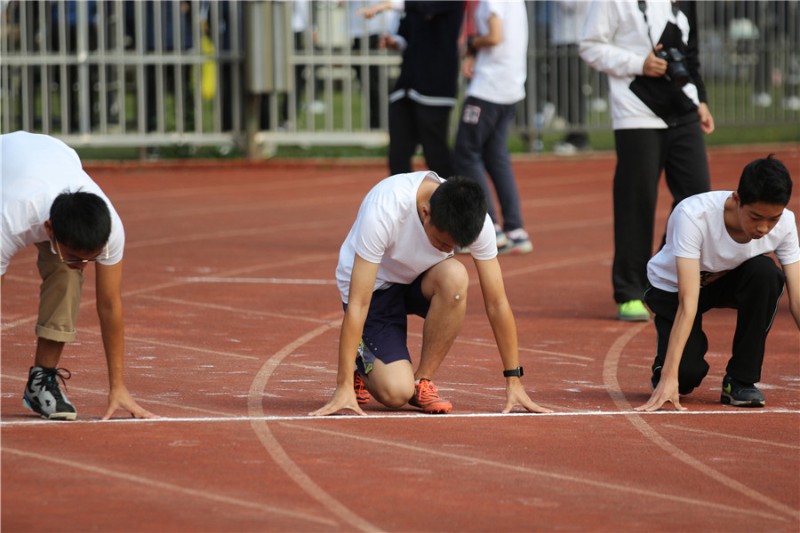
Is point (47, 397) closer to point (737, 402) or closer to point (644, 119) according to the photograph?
point (737, 402)

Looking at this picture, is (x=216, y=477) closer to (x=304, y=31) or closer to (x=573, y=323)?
(x=573, y=323)

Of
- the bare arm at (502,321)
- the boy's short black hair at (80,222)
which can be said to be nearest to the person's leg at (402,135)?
the bare arm at (502,321)

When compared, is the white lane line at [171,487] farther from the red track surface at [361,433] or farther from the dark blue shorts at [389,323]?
the dark blue shorts at [389,323]

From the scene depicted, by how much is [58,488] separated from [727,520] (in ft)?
6.91

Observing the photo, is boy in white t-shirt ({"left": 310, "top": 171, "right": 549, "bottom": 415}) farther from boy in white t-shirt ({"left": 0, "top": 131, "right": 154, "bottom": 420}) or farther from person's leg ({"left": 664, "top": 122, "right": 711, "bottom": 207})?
person's leg ({"left": 664, "top": 122, "right": 711, "bottom": 207})

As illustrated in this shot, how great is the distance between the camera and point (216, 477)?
493 centimetres

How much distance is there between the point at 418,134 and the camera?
37.5 feet

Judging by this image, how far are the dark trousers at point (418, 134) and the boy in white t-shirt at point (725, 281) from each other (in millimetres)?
Answer: 4875

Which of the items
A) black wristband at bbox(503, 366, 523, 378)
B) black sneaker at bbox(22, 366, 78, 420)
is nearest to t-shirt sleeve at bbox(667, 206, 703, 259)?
black wristband at bbox(503, 366, 523, 378)

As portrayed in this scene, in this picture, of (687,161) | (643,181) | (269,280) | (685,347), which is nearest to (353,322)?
(685,347)

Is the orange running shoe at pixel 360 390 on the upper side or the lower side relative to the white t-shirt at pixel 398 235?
lower

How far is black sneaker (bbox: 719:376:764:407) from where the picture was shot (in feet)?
20.6

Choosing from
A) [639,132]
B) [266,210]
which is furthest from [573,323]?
[266,210]

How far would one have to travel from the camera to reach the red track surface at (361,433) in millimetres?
4594
